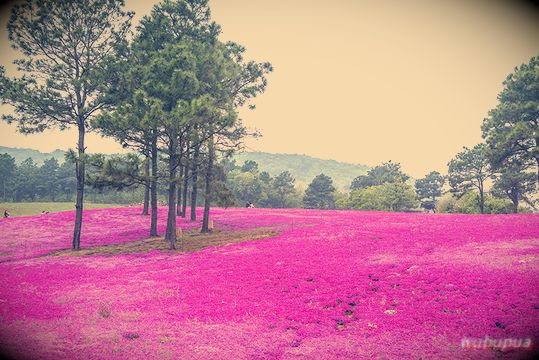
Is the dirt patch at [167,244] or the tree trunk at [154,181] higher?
the tree trunk at [154,181]

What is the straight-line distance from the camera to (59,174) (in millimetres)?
112562

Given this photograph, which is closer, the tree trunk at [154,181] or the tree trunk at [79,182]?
the tree trunk at [79,182]

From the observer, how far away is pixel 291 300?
11617 millimetres

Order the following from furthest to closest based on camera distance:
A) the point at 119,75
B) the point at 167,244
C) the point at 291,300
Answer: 1. the point at 167,244
2. the point at 119,75
3. the point at 291,300

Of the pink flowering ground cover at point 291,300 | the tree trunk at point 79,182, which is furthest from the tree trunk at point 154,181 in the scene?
the pink flowering ground cover at point 291,300

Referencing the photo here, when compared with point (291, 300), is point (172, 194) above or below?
above

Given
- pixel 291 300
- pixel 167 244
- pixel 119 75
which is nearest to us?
pixel 291 300

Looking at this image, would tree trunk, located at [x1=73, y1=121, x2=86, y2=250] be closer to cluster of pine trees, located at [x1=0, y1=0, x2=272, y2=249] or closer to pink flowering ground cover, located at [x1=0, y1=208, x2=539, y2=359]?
cluster of pine trees, located at [x1=0, y1=0, x2=272, y2=249]

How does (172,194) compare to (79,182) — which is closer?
(79,182)

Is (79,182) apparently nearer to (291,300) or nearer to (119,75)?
(119,75)

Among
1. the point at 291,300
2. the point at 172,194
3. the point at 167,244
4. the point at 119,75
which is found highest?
the point at 119,75

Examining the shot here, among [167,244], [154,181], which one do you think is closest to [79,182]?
[154,181]

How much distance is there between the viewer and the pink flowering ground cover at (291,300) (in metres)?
8.05

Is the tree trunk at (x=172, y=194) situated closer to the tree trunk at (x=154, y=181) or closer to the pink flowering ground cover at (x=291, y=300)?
the tree trunk at (x=154, y=181)
